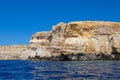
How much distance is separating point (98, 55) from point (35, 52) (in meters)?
36.5

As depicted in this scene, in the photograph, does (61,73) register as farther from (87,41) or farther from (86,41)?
(87,41)

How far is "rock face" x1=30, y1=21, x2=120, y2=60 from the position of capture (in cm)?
12331

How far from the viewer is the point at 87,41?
A: 415 feet

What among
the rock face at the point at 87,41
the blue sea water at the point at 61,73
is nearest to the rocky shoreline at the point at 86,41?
the rock face at the point at 87,41

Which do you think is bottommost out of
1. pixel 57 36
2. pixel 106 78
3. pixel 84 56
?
pixel 106 78

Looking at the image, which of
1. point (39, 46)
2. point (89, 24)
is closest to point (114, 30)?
point (89, 24)

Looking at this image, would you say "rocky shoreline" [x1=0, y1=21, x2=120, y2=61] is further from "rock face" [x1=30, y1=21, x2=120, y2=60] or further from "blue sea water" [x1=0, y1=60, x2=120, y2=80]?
"blue sea water" [x1=0, y1=60, x2=120, y2=80]

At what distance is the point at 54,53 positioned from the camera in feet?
427

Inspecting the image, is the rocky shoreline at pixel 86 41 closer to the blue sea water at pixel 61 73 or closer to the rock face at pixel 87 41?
the rock face at pixel 87 41

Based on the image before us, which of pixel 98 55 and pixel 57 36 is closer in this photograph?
pixel 98 55

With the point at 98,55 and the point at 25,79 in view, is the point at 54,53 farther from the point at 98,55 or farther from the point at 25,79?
the point at 25,79

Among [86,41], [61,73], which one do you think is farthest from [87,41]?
[61,73]

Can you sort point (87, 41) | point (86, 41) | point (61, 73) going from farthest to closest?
point (87, 41) → point (86, 41) → point (61, 73)

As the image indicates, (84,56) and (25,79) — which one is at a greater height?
(84,56)
